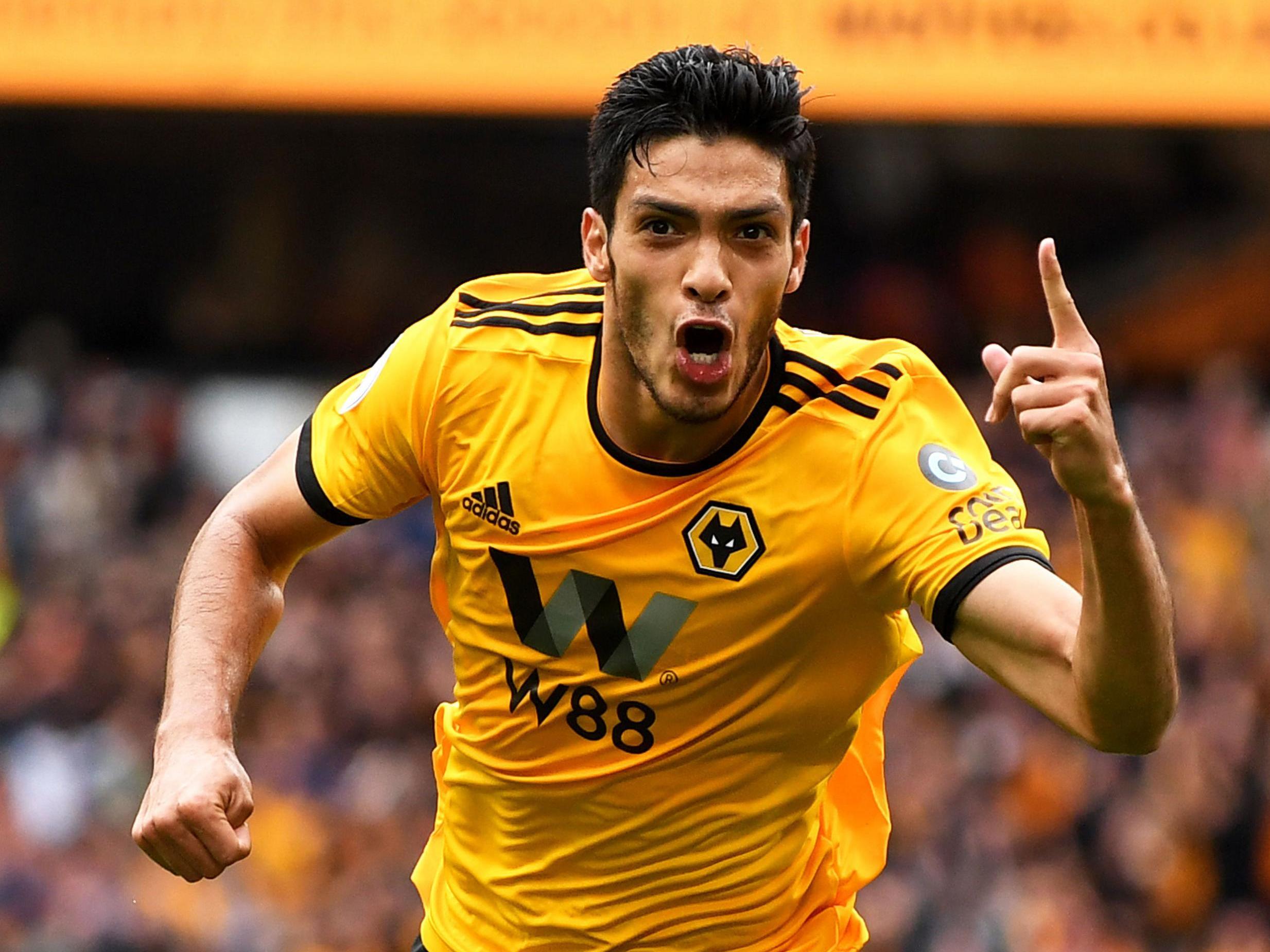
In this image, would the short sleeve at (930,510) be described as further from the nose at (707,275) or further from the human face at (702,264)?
the nose at (707,275)

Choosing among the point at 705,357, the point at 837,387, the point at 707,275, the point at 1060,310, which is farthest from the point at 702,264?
the point at 1060,310

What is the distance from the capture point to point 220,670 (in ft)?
12.5

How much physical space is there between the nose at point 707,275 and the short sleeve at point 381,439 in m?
0.64

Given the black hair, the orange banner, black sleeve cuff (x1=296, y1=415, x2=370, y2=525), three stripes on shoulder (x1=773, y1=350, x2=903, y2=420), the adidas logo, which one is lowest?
the orange banner

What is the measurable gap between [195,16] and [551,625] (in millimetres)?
7563

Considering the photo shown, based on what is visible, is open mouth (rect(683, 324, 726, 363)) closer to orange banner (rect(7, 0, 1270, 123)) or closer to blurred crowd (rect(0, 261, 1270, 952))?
blurred crowd (rect(0, 261, 1270, 952))

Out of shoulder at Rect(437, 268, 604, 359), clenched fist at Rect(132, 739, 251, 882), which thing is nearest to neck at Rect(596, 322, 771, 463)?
shoulder at Rect(437, 268, 604, 359)

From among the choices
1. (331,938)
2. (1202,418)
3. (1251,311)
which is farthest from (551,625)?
(1251,311)

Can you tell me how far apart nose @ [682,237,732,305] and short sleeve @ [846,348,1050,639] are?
0.43 meters

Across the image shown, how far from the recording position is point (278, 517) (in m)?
4.18

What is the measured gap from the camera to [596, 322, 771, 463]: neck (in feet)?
12.8

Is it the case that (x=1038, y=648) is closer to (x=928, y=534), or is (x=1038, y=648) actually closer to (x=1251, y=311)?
(x=928, y=534)

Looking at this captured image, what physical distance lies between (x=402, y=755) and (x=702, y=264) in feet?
23.9

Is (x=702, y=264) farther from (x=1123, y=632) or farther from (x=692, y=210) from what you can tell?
(x=1123, y=632)
